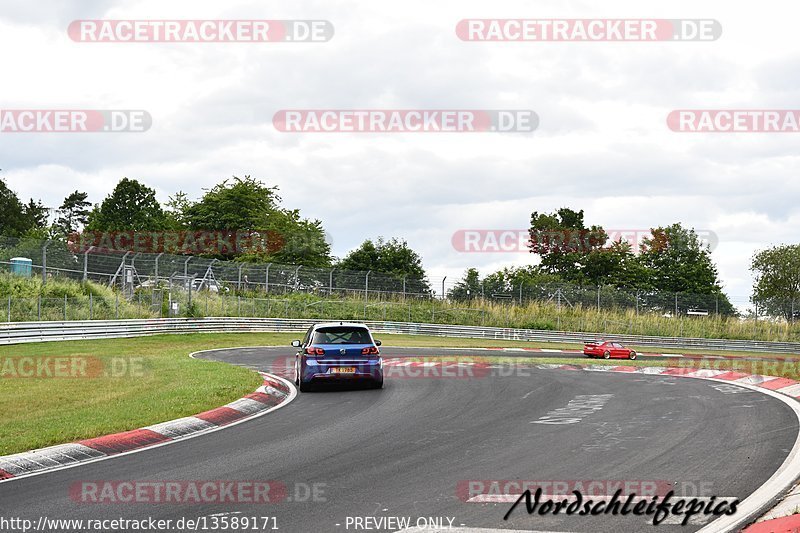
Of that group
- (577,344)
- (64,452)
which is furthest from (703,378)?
(577,344)

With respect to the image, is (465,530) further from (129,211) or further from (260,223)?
(129,211)

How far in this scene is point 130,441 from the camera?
10047mm

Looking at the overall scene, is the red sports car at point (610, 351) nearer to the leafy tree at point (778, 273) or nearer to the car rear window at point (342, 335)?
the car rear window at point (342, 335)

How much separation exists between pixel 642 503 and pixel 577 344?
43641 millimetres

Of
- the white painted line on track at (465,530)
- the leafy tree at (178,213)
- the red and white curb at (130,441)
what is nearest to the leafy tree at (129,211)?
the leafy tree at (178,213)

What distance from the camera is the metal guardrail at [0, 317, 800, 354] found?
103ft

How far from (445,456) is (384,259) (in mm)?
70887

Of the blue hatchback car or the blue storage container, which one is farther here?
the blue storage container

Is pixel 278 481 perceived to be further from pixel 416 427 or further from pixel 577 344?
pixel 577 344

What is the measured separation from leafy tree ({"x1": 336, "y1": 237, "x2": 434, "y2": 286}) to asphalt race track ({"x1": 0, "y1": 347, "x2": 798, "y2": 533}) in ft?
212

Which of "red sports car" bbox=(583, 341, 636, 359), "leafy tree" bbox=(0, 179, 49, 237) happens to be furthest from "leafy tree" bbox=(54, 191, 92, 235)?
"red sports car" bbox=(583, 341, 636, 359)

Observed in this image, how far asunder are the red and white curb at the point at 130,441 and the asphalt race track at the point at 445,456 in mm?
316

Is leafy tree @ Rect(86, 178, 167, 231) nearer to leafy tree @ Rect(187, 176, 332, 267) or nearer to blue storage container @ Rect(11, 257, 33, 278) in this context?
leafy tree @ Rect(187, 176, 332, 267)

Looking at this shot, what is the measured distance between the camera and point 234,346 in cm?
3491
